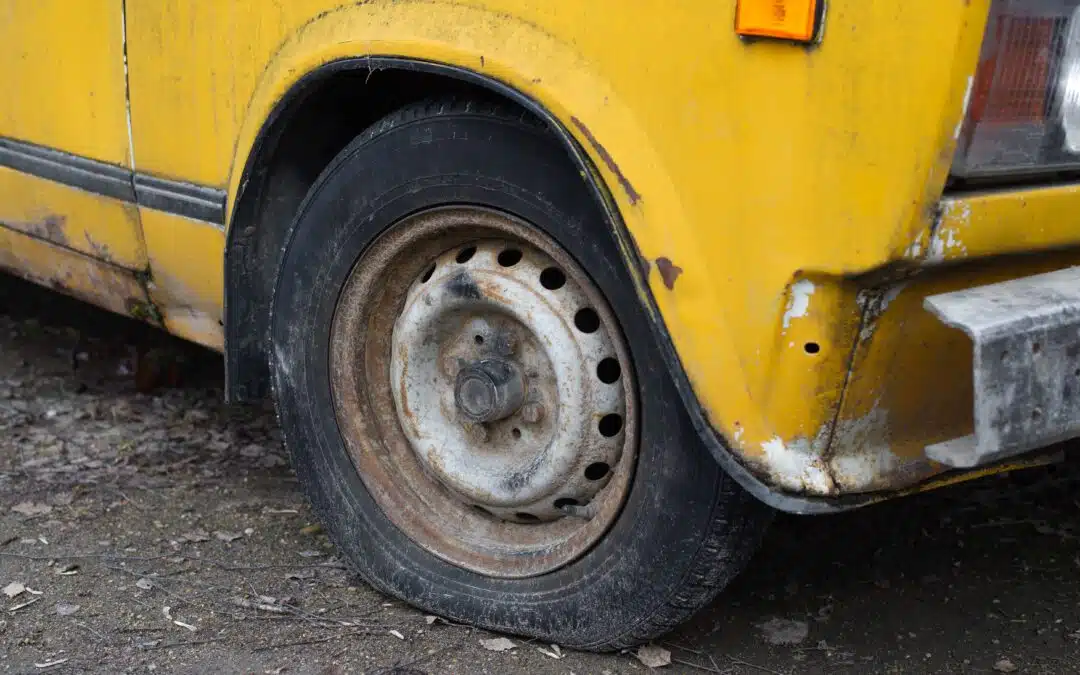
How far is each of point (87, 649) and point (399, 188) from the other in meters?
Result: 1.05

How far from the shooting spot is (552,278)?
86.0 inches

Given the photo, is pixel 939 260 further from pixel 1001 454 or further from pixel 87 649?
pixel 87 649

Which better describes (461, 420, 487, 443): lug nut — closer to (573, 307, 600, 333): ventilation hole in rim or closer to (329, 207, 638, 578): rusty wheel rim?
(329, 207, 638, 578): rusty wheel rim

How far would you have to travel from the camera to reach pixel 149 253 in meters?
2.80

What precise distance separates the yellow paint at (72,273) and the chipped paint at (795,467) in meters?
1.74

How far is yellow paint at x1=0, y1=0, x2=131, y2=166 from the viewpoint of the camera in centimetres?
271

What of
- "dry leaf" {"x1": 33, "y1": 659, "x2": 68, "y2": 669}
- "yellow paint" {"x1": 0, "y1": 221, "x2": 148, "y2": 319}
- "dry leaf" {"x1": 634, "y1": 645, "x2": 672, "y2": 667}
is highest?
"yellow paint" {"x1": 0, "y1": 221, "x2": 148, "y2": 319}

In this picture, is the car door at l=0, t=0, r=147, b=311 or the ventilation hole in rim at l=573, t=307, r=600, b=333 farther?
the car door at l=0, t=0, r=147, b=311

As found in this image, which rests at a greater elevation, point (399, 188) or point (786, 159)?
point (786, 159)

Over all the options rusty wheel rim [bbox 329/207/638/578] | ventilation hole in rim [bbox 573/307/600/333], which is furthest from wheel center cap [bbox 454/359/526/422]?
ventilation hole in rim [bbox 573/307/600/333]

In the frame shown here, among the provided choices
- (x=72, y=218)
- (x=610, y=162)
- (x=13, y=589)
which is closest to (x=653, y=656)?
(x=610, y=162)

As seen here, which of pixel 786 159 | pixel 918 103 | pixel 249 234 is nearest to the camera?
pixel 918 103

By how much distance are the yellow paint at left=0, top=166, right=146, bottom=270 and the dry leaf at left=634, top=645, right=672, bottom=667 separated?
4.87ft

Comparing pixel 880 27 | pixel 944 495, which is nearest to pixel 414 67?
pixel 880 27
